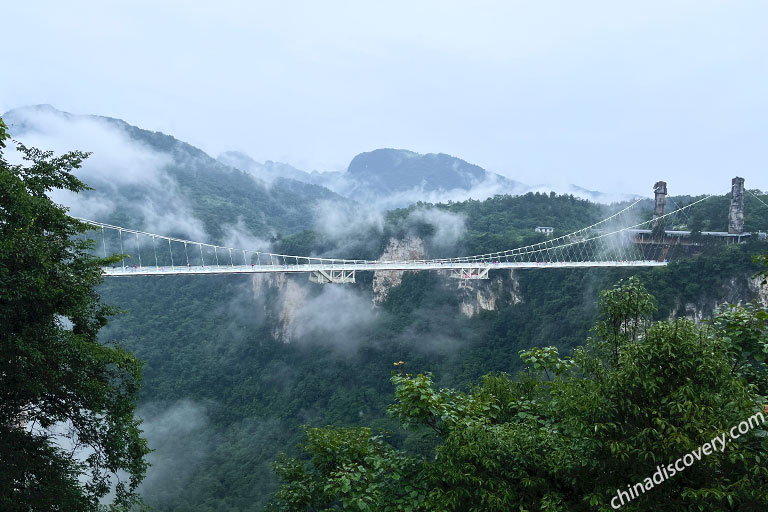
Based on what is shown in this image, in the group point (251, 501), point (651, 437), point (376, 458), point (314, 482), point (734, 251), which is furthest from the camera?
point (734, 251)

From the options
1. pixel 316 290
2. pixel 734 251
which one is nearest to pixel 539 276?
pixel 734 251

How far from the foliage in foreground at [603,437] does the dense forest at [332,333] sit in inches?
675

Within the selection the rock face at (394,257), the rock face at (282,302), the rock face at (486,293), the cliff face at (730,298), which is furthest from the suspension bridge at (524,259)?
the rock face at (394,257)

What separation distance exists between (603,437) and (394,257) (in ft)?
147

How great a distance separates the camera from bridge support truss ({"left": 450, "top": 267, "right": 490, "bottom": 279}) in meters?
35.3

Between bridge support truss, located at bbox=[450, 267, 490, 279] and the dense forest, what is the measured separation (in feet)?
14.7

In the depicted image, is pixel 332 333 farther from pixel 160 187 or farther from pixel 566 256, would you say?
pixel 160 187

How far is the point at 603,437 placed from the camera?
404cm

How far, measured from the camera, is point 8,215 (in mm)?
6871

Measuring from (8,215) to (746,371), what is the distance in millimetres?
9244

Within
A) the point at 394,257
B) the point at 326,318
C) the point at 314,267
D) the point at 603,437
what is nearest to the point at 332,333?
the point at 326,318

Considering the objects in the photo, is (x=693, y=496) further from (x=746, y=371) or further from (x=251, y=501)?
(x=251, y=501)

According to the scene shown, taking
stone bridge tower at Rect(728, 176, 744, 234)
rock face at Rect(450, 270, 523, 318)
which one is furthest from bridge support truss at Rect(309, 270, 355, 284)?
stone bridge tower at Rect(728, 176, 744, 234)

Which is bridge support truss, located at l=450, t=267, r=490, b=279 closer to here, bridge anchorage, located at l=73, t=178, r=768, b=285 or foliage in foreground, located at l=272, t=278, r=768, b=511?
bridge anchorage, located at l=73, t=178, r=768, b=285
